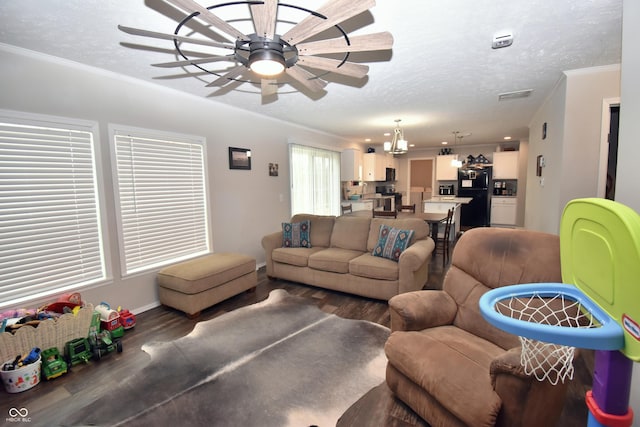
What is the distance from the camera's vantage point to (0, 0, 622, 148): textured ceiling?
1.83 m

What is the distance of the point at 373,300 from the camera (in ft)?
11.3

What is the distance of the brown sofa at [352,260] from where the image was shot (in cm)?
323

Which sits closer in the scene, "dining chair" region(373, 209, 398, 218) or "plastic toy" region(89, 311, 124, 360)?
"plastic toy" region(89, 311, 124, 360)

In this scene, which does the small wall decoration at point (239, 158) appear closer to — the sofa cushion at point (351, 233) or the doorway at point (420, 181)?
the sofa cushion at point (351, 233)

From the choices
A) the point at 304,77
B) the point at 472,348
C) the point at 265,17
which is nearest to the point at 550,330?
the point at 472,348

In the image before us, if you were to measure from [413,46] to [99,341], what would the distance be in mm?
3584

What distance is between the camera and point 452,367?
4.73ft

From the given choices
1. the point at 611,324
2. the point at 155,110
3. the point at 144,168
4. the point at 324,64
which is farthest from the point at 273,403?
the point at 155,110

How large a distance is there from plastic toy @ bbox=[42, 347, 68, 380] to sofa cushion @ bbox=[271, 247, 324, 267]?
2.38 metres

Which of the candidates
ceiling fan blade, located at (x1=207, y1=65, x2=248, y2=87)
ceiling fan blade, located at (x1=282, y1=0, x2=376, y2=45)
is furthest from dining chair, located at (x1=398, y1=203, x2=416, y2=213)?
ceiling fan blade, located at (x1=282, y1=0, x2=376, y2=45)

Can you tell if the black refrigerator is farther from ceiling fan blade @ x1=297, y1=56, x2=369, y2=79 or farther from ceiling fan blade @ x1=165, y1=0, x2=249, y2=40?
ceiling fan blade @ x1=165, y1=0, x2=249, y2=40

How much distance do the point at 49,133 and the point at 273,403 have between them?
294cm

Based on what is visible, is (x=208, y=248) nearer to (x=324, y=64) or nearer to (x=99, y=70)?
(x=99, y=70)

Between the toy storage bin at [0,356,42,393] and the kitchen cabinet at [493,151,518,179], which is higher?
the kitchen cabinet at [493,151,518,179]
